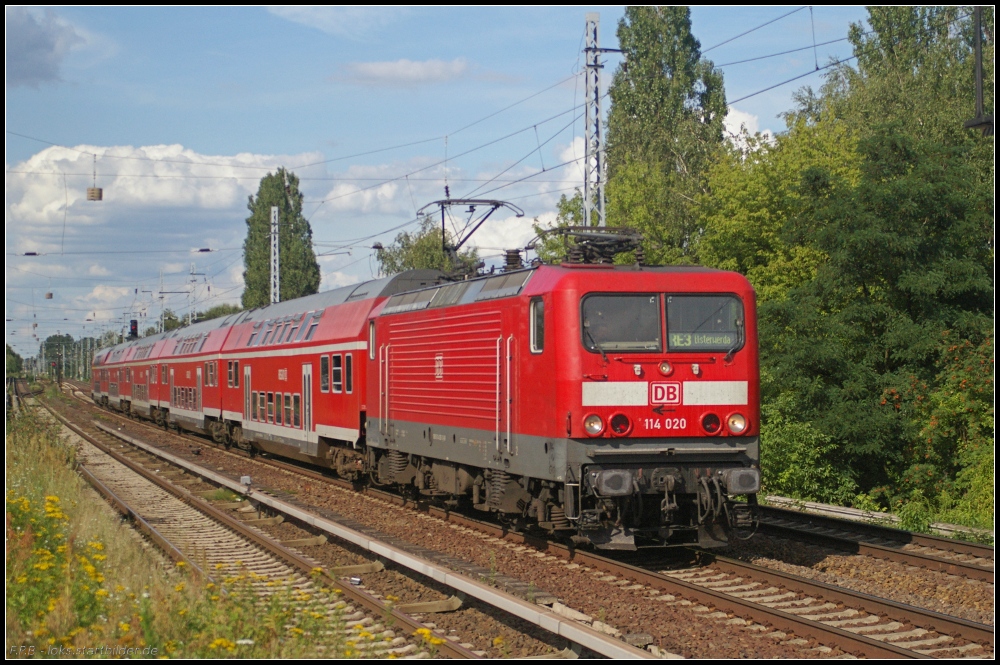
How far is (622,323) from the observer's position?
11.3 metres

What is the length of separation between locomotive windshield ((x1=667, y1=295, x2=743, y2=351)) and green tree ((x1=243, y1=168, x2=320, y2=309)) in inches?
2372

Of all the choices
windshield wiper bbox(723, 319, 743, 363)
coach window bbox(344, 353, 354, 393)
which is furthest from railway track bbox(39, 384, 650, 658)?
windshield wiper bbox(723, 319, 743, 363)

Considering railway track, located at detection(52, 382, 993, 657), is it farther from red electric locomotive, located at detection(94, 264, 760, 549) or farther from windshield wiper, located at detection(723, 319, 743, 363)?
windshield wiper, located at detection(723, 319, 743, 363)

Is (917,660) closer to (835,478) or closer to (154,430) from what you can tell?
(835,478)

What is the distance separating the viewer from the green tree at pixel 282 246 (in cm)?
7088

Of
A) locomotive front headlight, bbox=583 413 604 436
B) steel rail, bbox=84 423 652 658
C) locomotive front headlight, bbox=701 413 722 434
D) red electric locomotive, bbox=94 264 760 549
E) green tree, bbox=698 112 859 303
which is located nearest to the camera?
steel rail, bbox=84 423 652 658

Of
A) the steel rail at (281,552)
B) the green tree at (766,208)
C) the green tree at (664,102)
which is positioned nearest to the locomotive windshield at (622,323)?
the steel rail at (281,552)

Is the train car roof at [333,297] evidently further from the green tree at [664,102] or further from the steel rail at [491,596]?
the green tree at [664,102]

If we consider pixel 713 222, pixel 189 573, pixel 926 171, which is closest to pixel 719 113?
pixel 713 222

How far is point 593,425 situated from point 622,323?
3.89ft

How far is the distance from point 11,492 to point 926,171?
17.7 m

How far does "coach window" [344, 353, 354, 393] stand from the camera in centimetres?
1886

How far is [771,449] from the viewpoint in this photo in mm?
19312

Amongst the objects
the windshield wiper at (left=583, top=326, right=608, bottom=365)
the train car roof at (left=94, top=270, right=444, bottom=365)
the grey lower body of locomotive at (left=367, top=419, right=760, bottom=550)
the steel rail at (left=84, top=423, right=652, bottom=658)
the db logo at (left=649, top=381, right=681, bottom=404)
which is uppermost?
the train car roof at (left=94, top=270, right=444, bottom=365)
